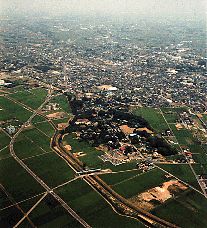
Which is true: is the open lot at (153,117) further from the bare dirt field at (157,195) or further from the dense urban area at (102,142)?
the bare dirt field at (157,195)

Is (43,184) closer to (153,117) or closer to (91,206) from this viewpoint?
(91,206)

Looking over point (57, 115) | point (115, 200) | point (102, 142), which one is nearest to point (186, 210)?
point (115, 200)

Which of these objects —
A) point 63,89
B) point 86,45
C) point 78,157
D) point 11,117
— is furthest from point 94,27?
point 78,157

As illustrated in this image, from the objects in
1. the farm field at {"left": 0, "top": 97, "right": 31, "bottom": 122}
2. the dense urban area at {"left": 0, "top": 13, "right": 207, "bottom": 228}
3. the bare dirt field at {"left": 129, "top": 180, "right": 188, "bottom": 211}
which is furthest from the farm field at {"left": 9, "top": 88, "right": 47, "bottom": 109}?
the bare dirt field at {"left": 129, "top": 180, "right": 188, "bottom": 211}

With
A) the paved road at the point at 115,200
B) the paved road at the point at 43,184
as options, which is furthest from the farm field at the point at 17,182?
the paved road at the point at 115,200

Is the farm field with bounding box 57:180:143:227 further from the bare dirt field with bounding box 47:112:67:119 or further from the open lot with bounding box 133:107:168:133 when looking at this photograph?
the bare dirt field with bounding box 47:112:67:119
